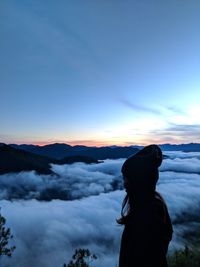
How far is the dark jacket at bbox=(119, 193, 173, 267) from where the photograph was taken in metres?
4.35

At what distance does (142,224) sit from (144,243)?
0.25 m

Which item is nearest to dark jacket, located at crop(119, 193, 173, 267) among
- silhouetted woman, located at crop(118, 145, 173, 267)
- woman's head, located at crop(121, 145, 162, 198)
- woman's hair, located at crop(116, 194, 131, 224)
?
silhouetted woman, located at crop(118, 145, 173, 267)

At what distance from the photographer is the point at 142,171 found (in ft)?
14.8

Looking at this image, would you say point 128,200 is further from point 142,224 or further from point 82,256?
point 82,256

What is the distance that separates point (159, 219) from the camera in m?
4.43

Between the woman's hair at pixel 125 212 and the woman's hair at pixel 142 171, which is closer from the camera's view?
the woman's hair at pixel 142 171

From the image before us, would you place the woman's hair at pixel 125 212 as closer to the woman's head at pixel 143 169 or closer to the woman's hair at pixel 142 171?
the woman's hair at pixel 142 171

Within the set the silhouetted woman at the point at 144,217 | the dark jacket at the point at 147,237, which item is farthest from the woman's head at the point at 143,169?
the dark jacket at the point at 147,237

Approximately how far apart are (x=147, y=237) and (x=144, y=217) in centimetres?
27

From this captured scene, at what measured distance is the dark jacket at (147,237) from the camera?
4.35 m

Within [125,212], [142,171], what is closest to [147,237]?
[125,212]

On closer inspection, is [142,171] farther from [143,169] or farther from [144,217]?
[144,217]

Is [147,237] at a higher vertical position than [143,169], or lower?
lower

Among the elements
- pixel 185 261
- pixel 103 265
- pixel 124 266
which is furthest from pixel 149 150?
pixel 103 265
